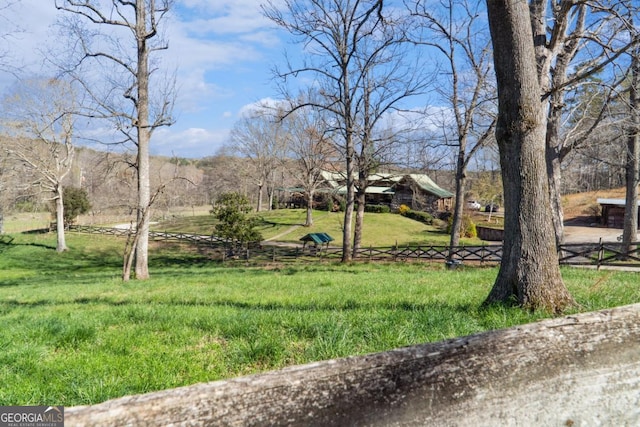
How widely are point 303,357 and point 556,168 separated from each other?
16.3 meters

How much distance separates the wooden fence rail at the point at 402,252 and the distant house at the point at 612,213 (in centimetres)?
2305

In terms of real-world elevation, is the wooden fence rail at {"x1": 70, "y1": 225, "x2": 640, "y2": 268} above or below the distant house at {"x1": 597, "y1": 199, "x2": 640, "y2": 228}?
below

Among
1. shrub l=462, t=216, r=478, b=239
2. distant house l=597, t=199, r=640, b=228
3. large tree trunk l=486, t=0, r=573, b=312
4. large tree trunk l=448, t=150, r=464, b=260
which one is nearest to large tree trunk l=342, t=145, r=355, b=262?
large tree trunk l=448, t=150, r=464, b=260

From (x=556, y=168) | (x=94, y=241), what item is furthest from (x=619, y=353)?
(x=94, y=241)

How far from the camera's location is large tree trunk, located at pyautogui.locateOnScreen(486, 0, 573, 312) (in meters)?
4.59

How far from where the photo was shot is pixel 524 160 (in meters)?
4.66

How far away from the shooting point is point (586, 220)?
169ft

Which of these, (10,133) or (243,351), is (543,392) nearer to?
(243,351)

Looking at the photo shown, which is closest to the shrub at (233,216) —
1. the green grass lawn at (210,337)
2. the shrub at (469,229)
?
the green grass lawn at (210,337)

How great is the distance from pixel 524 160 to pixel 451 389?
403cm

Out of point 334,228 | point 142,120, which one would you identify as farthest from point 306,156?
point 142,120

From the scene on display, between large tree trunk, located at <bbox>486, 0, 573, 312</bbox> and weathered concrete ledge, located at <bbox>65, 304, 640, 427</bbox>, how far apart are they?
2.96m

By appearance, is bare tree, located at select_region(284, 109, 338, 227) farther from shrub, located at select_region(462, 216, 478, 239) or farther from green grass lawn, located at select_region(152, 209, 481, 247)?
shrub, located at select_region(462, 216, 478, 239)

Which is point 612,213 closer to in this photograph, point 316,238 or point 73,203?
point 316,238
